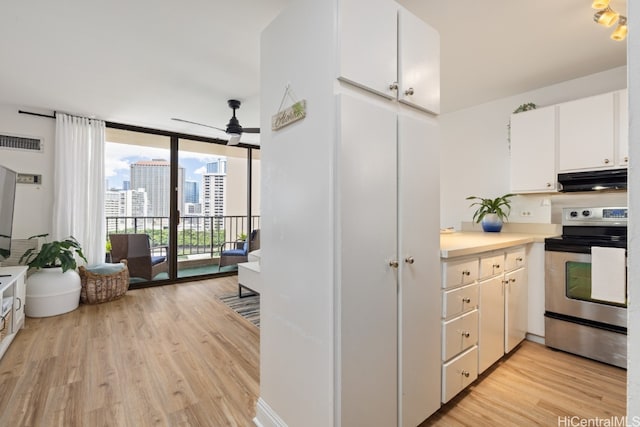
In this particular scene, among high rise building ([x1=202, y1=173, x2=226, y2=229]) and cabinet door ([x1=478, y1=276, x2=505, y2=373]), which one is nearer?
cabinet door ([x1=478, y1=276, x2=505, y2=373])

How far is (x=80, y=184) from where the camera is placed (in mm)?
3740

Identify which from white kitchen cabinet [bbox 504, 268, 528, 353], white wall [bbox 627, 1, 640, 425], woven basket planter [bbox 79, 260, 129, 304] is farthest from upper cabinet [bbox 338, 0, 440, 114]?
woven basket planter [bbox 79, 260, 129, 304]

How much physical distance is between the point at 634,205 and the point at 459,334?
1580 millimetres

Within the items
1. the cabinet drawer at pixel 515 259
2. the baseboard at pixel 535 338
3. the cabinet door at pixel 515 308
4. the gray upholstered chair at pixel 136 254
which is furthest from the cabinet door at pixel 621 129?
the gray upholstered chair at pixel 136 254

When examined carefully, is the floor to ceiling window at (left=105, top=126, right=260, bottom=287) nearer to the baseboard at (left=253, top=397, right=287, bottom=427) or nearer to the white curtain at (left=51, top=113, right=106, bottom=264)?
the white curtain at (left=51, top=113, right=106, bottom=264)

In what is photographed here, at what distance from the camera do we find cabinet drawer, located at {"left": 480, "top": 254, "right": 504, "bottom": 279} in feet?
6.33

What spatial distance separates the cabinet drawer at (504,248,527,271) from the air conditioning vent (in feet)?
17.2

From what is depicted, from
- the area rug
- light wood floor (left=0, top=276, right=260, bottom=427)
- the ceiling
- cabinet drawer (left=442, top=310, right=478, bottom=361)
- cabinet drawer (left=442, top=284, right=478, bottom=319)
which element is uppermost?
the ceiling

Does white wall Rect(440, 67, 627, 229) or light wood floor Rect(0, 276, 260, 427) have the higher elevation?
white wall Rect(440, 67, 627, 229)

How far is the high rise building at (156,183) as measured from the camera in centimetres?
449

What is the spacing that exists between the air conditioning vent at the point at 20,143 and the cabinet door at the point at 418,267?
450 cm

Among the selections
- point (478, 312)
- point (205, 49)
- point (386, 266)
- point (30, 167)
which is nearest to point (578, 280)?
point (478, 312)

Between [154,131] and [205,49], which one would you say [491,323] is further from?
[154,131]

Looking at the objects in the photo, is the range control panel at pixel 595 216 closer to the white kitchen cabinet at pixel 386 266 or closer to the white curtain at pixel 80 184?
the white kitchen cabinet at pixel 386 266
